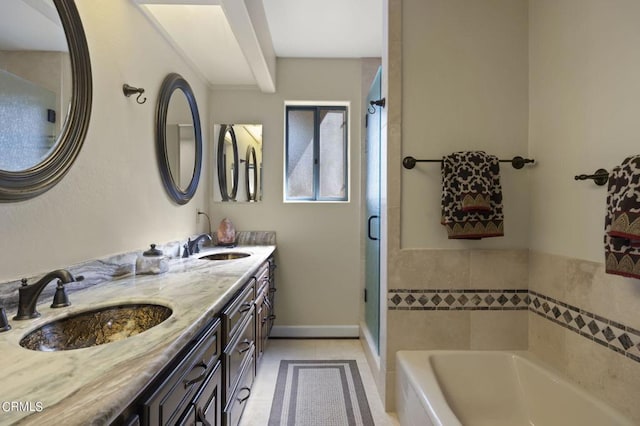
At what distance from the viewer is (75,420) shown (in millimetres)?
477

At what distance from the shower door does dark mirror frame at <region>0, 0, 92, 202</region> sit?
1.64 m

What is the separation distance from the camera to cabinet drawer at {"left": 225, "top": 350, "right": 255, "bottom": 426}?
4.55 ft

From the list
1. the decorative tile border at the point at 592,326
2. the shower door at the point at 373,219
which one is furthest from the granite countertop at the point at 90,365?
the decorative tile border at the point at 592,326

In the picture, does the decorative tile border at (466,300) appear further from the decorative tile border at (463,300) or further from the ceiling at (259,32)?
the ceiling at (259,32)

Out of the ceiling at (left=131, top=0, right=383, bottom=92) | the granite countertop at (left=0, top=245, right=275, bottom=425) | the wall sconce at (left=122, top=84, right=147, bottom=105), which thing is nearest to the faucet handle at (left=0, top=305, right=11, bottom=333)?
the granite countertop at (left=0, top=245, right=275, bottom=425)

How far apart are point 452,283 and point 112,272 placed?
179cm

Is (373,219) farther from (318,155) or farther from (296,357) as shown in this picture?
(296,357)

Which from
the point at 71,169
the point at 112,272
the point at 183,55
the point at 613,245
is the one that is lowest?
the point at 112,272

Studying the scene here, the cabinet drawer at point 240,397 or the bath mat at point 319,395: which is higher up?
the cabinet drawer at point 240,397

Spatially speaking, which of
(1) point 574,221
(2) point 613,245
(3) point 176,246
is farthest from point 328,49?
(2) point 613,245

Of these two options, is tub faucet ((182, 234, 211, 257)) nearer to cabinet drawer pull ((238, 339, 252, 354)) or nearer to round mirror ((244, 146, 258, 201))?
round mirror ((244, 146, 258, 201))

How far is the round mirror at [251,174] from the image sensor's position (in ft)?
9.51

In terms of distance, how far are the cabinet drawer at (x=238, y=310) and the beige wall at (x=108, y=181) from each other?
2.19ft

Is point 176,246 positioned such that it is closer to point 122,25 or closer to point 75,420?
point 122,25
